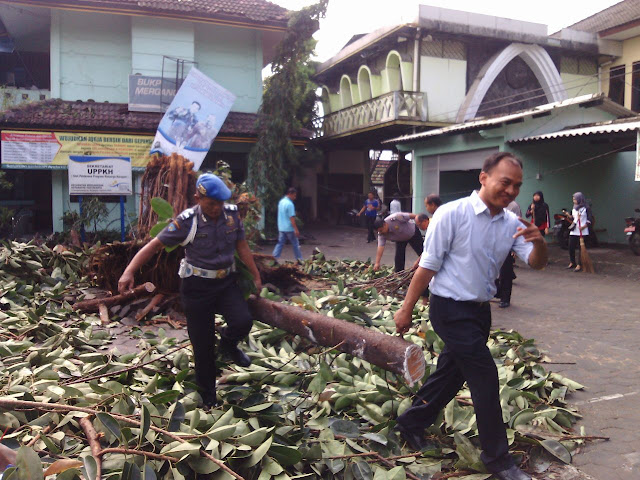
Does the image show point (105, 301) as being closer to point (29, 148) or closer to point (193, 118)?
point (193, 118)

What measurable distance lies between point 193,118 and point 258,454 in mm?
12773

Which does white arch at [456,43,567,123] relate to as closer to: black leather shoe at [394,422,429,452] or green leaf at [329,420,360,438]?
black leather shoe at [394,422,429,452]

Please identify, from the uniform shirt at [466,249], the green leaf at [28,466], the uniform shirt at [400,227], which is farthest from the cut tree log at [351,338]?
the uniform shirt at [400,227]

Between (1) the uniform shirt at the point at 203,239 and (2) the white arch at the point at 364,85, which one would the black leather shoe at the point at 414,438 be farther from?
(2) the white arch at the point at 364,85

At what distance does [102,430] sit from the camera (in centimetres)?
281

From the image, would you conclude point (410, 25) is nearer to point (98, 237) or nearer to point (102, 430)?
point (98, 237)

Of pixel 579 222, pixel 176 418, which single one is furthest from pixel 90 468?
pixel 579 222

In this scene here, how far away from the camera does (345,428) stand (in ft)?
10.9

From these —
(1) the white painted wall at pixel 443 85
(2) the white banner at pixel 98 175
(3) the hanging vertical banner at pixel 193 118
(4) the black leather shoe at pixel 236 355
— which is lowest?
(4) the black leather shoe at pixel 236 355

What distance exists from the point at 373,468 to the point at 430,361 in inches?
69.8

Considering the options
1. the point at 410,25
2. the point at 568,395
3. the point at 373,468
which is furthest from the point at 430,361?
the point at 410,25

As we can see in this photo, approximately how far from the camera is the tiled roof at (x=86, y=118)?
1460 cm

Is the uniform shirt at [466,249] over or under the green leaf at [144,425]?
over

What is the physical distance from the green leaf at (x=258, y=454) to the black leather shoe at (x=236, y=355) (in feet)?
4.31
